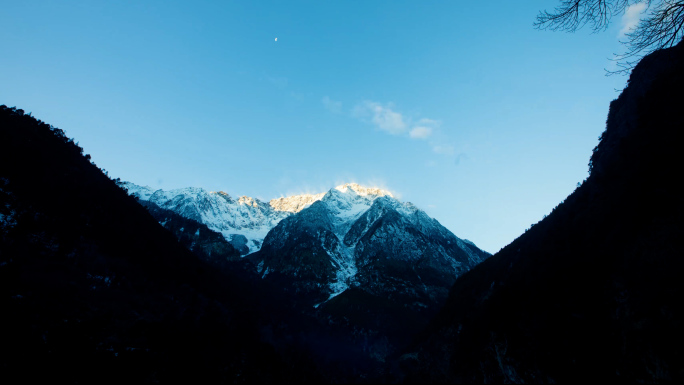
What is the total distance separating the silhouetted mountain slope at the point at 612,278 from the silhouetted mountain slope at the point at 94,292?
6438 centimetres

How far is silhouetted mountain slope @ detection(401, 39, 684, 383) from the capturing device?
3316cm

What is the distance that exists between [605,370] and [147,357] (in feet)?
244

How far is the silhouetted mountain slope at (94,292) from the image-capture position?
53719 millimetres

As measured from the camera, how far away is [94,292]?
230 ft

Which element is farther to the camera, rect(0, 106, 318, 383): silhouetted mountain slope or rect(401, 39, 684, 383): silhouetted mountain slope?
rect(0, 106, 318, 383): silhouetted mountain slope

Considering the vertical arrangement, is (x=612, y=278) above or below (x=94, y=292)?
above

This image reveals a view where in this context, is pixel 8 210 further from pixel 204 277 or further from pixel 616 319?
pixel 616 319

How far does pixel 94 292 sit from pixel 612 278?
93.8m

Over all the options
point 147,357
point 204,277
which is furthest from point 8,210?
point 204,277

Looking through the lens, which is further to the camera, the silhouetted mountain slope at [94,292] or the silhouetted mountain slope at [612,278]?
the silhouetted mountain slope at [94,292]

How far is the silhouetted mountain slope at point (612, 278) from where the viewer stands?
1305 inches

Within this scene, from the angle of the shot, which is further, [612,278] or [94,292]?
[94,292]

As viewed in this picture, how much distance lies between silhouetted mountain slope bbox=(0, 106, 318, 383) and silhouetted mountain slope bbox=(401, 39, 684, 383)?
64.4 meters

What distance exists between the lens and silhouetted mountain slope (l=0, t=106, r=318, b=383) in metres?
53.7
